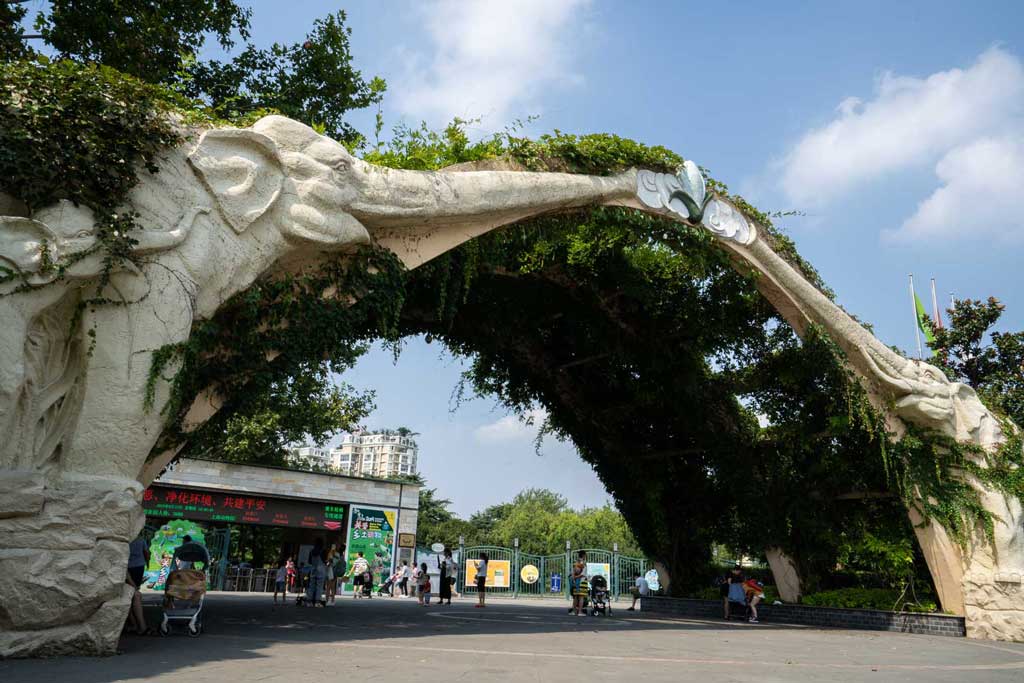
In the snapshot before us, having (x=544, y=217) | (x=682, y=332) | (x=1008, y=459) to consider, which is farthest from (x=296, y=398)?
(x=1008, y=459)

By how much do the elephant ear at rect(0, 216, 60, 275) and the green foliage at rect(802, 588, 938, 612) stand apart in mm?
15244

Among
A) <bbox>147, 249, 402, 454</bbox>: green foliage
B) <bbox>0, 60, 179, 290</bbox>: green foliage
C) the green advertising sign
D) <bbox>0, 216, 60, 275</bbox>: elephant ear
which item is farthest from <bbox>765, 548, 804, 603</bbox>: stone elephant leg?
<bbox>0, 216, 60, 275</bbox>: elephant ear

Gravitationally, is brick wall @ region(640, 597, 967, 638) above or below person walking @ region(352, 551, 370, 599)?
below

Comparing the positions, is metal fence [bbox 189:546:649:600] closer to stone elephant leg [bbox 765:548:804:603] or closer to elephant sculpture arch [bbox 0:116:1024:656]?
stone elephant leg [bbox 765:548:804:603]

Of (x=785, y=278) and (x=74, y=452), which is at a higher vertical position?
(x=785, y=278)

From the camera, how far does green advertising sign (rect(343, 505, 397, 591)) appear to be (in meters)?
24.1

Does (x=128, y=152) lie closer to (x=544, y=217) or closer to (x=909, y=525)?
(x=544, y=217)

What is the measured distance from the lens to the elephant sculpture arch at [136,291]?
6352 millimetres

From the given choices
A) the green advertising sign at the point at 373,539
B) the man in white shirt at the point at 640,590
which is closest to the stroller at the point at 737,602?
the man in white shirt at the point at 640,590

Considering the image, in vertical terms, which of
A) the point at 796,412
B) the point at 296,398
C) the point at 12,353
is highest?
the point at 296,398

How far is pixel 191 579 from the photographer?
824cm

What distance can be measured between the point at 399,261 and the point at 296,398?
14986 mm

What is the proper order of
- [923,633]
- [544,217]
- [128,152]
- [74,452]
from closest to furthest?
[74,452] < [128,152] < [544,217] < [923,633]

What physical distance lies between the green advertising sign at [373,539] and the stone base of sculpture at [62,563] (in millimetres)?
17897
